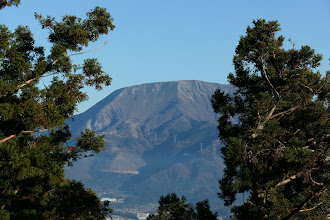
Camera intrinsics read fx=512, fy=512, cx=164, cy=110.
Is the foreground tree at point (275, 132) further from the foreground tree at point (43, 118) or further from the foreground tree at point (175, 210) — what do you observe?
the foreground tree at point (43, 118)

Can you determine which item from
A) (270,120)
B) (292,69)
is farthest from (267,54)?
Answer: (270,120)

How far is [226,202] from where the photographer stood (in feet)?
118

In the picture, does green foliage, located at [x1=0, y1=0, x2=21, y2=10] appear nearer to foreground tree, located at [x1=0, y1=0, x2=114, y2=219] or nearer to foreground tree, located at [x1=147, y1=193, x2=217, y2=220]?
foreground tree, located at [x1=0, y1=0, x2=114, y2=219]

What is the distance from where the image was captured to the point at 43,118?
22844mm

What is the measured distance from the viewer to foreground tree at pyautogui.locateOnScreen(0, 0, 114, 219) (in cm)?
2284

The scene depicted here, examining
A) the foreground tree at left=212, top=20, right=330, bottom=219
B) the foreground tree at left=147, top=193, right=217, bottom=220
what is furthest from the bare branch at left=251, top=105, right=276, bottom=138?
the foreground tree at left=147, top=193, right=217, bottom=220

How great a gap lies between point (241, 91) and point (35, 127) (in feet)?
59.1

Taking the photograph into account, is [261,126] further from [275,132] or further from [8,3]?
[8,3]

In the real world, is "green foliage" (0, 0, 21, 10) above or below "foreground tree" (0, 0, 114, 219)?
above

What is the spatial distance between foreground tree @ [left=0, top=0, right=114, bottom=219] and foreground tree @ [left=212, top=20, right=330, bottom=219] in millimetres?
8266

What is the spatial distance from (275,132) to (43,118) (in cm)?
1268

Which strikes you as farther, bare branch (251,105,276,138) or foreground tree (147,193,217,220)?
foreground tree (147,193,217,220)

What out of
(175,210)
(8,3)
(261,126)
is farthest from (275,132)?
(8,3)

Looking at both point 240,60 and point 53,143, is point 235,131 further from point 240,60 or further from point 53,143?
point 53,143
